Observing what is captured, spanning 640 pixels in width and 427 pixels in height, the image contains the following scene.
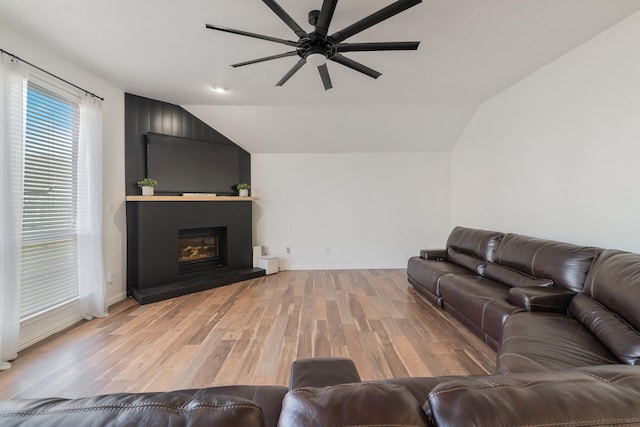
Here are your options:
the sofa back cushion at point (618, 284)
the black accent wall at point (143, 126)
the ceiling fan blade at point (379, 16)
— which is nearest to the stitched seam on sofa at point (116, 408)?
the ceiling fan blade at point (379, 16)

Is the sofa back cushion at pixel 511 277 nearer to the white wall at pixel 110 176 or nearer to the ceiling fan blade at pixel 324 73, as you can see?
the ceiling fan blade at pixel 324 73

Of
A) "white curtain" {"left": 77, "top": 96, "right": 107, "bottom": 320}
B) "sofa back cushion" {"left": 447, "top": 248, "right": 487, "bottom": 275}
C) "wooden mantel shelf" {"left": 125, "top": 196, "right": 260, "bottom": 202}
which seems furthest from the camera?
"wooden mantel shelf" {"left": 125, "top": 196, "right": 260, "bottom": 202}

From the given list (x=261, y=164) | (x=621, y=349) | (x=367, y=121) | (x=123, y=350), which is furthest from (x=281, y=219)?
(x=621, y=349)

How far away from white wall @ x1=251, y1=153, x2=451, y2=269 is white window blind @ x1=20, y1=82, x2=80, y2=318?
272 cm

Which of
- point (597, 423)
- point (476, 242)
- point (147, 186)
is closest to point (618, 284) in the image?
point (476, 242)

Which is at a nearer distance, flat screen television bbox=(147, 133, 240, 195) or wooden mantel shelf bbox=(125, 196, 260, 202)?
wooden mantel shelf bbox=(125, 196, 260, 202)

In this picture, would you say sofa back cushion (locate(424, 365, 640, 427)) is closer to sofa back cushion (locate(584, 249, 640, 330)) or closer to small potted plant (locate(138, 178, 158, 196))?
sofa back cushion (locate(584, 249, 640, 330))

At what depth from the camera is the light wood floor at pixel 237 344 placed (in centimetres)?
189

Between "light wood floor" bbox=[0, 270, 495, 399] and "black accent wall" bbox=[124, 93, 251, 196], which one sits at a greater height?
"black accent wall" bbox=[124, 93, 251, 196]

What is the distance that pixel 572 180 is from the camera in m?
2.65

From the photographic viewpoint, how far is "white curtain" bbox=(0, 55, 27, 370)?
2.05m

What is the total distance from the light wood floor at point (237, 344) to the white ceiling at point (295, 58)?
278 cm

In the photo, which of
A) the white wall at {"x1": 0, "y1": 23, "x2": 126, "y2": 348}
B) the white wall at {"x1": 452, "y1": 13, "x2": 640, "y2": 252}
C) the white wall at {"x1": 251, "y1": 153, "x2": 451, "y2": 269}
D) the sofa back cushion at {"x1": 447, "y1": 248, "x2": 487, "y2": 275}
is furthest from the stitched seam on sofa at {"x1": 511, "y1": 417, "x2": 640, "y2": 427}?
the white wall at {"x1": 251, "y1": 153, "x2": 451, "y2": 269}

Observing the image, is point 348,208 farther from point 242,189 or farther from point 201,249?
point 201,249
